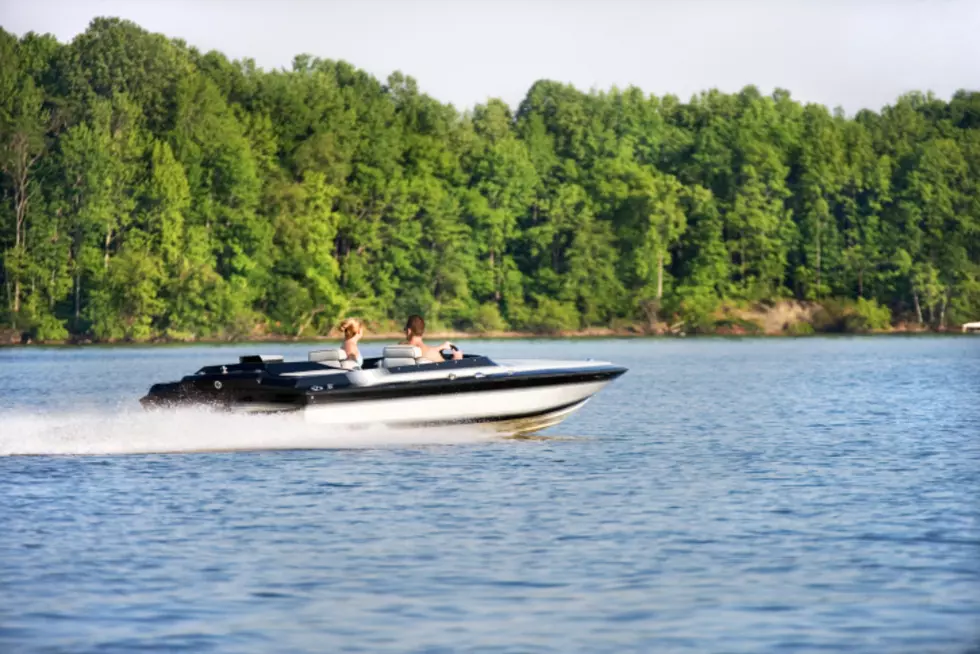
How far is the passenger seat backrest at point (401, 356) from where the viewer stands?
22922mm

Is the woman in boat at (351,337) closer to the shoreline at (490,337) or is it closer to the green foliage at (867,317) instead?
the shoreline at (490,337)

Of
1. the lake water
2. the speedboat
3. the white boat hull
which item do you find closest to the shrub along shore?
the lake water

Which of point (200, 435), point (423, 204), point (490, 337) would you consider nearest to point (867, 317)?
point (490, 337)

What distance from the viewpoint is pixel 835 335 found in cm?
10781

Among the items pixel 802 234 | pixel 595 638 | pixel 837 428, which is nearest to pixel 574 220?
pixel 802 234

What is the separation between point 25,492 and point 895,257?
96573 mm

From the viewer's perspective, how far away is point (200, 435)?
2330 centimetres

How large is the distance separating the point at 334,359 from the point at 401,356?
965mm

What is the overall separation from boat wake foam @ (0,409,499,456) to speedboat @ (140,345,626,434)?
0.20 m

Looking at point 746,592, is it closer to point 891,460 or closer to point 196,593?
point 196,593

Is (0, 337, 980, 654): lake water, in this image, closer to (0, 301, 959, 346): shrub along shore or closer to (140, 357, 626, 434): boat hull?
(140, 357, 626, 434): boat hull

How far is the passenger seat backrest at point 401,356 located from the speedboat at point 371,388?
0.01 meters

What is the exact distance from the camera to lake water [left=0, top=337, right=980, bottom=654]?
11.6m

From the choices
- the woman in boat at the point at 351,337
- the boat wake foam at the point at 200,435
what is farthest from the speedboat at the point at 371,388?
the woman in boat at the point at 351,337
